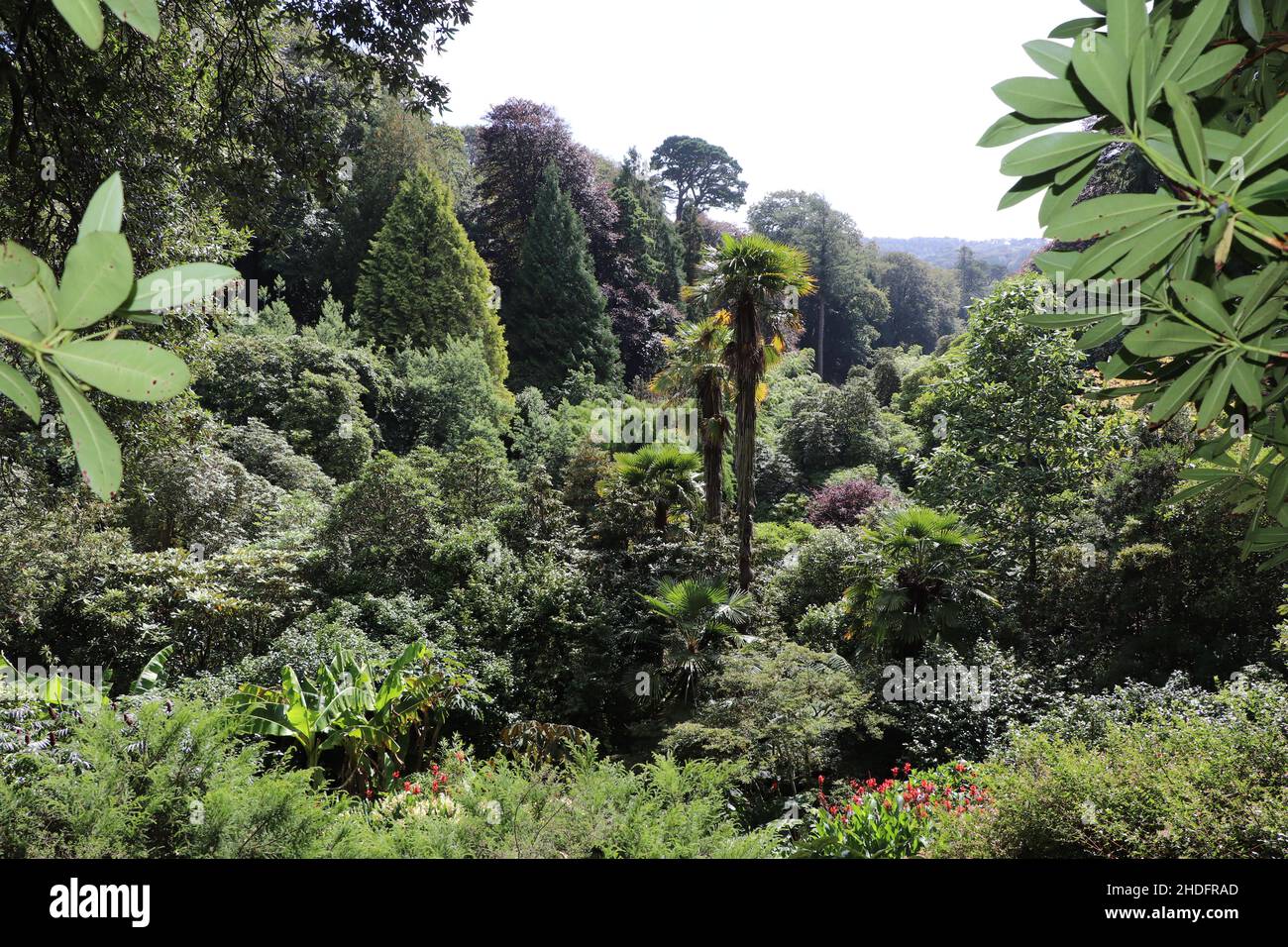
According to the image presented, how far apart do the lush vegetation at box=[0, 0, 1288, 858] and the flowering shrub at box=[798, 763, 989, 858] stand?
0.11 feet

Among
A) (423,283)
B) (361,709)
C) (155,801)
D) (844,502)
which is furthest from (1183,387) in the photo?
(423,283)

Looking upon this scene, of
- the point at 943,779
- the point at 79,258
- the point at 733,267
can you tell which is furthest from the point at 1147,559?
the point at 79,258

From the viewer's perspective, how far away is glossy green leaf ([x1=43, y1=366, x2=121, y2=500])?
1.76 feet

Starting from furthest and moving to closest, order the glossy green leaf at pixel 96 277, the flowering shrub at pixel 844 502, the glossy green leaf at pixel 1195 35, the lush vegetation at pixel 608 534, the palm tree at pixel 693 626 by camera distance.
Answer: the flowering shrub at pixel 844 502 → the palm tree at pixel 693 626 → the lush vegetation at pixel 608 534 → the glossy green leaf at pixel 1195 35 → the glossy green leaf at pixel 96 277

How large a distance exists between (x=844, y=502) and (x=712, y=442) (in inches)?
258

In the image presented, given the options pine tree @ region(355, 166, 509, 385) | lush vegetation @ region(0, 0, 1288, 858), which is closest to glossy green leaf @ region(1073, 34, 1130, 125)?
lush vegetation @ region(0, 0, 1288, 858)

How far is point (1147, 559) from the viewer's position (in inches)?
350

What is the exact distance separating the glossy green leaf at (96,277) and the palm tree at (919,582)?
29.4 ft

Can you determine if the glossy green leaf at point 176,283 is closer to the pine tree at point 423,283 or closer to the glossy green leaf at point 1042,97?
the glossy green leaf at point 1042,97

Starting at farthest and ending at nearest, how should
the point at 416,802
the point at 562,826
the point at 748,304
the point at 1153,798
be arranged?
1. the point at 748,304
2. the point at 416,802
3. the point at 1153,798
4. the point at 562,826

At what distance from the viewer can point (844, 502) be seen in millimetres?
16750

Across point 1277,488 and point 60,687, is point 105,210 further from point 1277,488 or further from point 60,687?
point 60,687

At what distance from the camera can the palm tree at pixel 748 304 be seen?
10.5 m

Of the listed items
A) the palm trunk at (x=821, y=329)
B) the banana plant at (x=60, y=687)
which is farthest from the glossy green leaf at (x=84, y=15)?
the palm trunk at (x=821, y=329)
